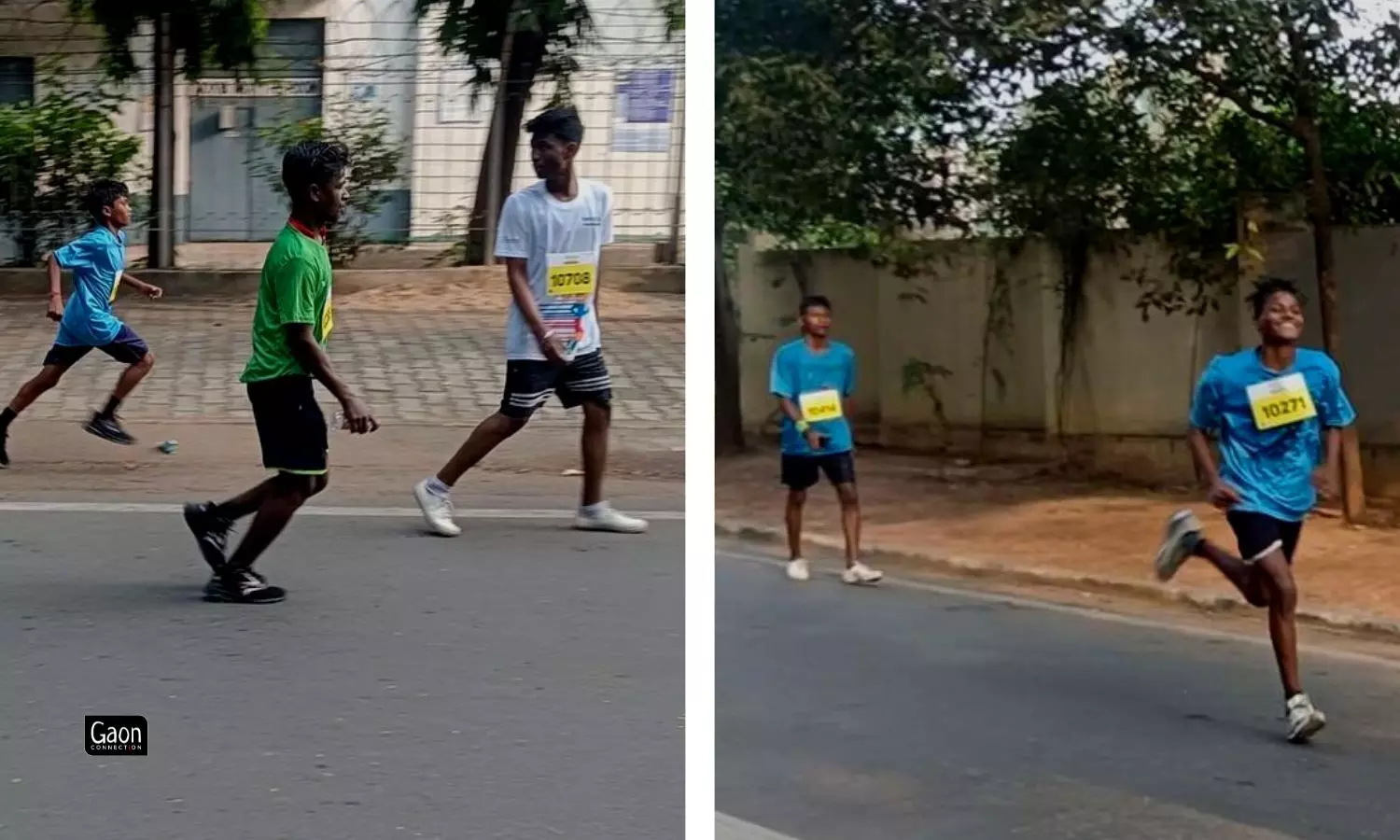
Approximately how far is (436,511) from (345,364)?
57 centimetres

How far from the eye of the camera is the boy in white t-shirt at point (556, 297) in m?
4.46

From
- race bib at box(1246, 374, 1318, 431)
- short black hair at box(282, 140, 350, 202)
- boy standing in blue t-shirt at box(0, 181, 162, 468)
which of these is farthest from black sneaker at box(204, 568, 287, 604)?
race bib at box(1246, 374, 1318, 431)

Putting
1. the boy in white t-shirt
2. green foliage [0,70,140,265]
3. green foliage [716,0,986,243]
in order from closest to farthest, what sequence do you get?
1. green foliage [716,0,986,243]
2. the boy in white t-shirt
3. green foliage [0,70,140,265]

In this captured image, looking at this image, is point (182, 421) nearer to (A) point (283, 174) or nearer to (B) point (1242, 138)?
(A) point (283, 174)

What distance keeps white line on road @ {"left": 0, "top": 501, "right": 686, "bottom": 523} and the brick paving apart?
286 millimetres

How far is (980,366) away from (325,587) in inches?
80.0

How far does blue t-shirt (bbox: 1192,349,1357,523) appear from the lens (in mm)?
3875

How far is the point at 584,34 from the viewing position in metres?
4.46

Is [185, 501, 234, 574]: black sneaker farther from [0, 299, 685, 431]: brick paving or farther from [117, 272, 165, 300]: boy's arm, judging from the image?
[117, 272, 165, 300]: boy's arm

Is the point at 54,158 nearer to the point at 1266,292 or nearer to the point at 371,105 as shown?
the point at 371,105

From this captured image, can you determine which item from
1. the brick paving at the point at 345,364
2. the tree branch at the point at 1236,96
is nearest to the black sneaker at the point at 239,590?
the brick paving at the point at 345,364

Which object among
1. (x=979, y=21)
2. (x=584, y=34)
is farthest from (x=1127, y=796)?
(x=584, y=34)

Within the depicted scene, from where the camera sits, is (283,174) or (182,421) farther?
(182,421)

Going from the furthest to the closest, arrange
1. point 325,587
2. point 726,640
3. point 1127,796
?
point 325,587 < point 726,640 < point 1127,796
